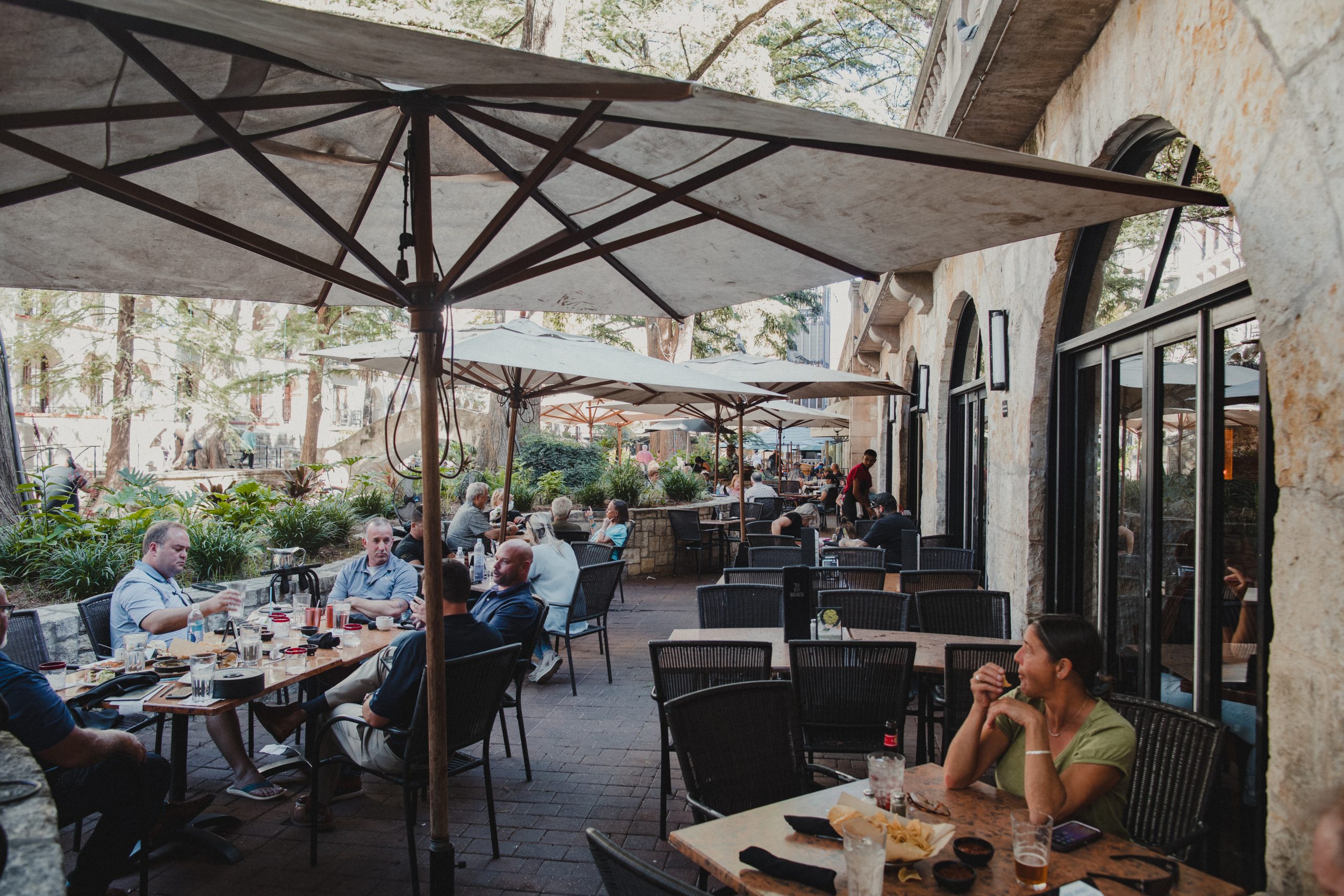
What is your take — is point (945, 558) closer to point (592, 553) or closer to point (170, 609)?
point (592, 553)

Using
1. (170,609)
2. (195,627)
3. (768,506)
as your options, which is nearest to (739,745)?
(195,627)

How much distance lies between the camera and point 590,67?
2057 mm

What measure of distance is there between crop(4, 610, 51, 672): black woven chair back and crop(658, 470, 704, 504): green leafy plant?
10323mm

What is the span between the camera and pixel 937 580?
6.38 m

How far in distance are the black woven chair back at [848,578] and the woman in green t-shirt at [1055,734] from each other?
3.31m

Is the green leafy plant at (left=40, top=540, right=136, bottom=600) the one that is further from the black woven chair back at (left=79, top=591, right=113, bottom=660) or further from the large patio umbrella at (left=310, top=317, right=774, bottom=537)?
the large patio umbrella at (left=310, top=317, right=774, bottom=537)

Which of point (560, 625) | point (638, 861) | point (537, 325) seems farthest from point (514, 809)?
point (537, 325)

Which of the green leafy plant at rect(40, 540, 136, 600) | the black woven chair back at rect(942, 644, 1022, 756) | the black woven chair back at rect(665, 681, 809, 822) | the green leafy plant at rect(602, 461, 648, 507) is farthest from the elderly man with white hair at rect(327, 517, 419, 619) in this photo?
the green leafy plant at rect(602, 461, 648, 507)

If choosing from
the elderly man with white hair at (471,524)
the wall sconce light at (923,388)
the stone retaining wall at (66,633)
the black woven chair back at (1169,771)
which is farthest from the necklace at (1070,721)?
the wall sconce light at (923,388)

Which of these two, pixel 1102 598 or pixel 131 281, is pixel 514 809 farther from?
pixel 1102 598

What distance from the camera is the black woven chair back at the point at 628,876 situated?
5.98ft

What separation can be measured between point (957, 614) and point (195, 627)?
4331 mm

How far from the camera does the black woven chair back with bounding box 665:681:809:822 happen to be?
3242 millimetres

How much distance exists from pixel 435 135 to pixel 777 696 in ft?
8.54
